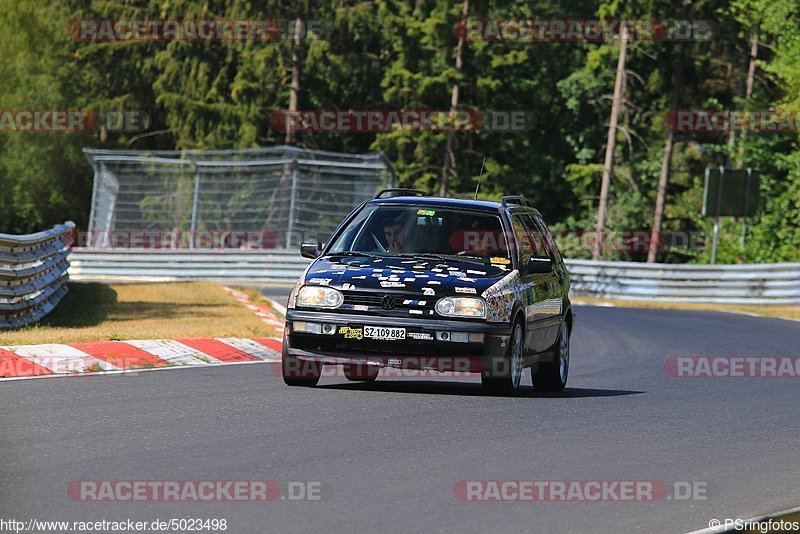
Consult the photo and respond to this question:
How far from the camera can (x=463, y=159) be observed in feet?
203

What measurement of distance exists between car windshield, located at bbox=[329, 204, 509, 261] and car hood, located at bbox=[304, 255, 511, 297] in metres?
0.30

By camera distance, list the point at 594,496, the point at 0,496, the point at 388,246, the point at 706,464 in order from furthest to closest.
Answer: the point at 388,246 → the point at 706,464 → the point at 594,496 → the point at 0,496

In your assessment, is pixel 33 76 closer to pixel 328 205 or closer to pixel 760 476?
pixel 328 205

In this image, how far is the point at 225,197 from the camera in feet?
119

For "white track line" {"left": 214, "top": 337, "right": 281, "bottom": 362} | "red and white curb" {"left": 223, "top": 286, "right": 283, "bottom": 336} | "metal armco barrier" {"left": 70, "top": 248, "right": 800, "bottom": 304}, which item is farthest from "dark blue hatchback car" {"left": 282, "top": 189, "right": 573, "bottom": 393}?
"metal armco barrier" {"left": 70, "top": 248, "right": 800, "bottom": 304}

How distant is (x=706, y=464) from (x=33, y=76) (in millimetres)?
53032

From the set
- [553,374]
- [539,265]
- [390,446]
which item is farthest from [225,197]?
[390,446]

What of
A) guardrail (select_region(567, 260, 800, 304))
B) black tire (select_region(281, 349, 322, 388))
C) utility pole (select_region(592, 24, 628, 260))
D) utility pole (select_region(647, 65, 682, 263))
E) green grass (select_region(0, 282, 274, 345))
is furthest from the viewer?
utility pole (select_region(647, 65, 682, 263))

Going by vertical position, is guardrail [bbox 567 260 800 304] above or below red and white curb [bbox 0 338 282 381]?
below

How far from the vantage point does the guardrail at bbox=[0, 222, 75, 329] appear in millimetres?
18116

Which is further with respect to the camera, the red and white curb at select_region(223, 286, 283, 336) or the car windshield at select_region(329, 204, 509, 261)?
the red and white curb at select_region(223, 286, 283, 336)

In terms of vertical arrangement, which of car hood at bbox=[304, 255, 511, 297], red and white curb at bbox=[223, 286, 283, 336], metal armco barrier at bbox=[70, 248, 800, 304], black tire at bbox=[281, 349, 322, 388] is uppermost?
car hood at bbox=[304, 255, 511, 297]

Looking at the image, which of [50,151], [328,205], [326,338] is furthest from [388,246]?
[50,151]

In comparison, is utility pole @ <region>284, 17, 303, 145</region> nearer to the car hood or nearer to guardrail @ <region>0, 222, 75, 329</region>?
guardrail @ <region>0, 222, 75, 329</region>
